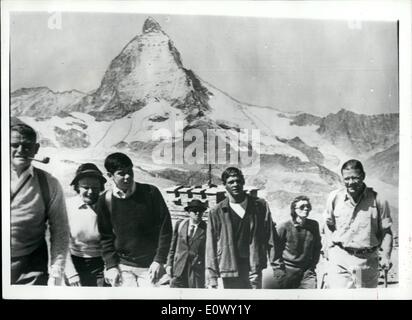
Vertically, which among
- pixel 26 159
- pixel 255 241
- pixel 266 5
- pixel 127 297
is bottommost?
pixel 127 297

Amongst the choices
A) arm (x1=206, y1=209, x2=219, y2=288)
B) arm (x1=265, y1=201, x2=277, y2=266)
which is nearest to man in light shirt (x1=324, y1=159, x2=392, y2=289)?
arm (x1=265, y1=201, x2=277, y2=266)

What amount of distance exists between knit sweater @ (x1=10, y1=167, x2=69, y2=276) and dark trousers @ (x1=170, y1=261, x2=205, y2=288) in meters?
0.22

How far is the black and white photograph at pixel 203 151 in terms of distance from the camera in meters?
0.90

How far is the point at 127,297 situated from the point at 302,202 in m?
0.38

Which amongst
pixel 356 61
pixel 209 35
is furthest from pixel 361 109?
pixel 209 35

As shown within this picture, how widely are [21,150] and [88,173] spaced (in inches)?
5.3

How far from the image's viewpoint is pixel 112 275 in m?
0.90

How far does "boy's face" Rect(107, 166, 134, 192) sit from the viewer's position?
2.95 ft

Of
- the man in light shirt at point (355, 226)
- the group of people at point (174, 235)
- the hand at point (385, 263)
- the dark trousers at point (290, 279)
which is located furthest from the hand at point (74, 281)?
the hand at point (385, 263)

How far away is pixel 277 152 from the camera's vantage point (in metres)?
0.92

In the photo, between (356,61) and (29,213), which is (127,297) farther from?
(356,61)

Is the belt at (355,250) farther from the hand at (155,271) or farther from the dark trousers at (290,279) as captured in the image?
the hand at (155,271)

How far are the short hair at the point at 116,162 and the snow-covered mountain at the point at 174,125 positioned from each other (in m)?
0.01

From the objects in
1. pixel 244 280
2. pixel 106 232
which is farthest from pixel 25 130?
pixel 244 280
